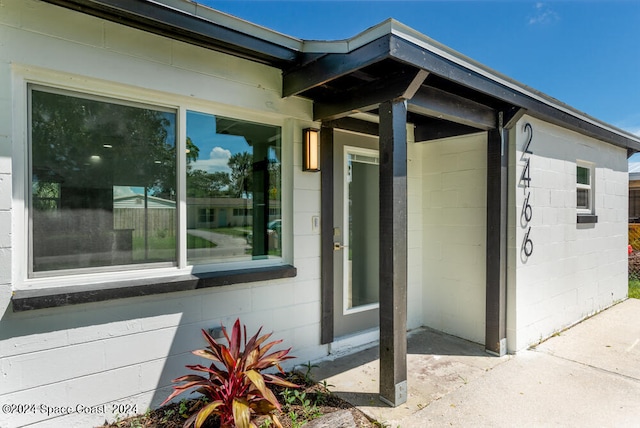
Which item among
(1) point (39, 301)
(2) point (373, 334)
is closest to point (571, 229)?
(2) point (373, 334)

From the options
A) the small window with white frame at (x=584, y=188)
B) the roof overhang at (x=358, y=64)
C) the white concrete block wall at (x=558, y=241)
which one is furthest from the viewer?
the small window with white frame at (x=584, y=188)

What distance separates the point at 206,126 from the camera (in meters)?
2.79

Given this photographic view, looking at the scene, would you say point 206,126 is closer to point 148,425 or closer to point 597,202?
point 148,425

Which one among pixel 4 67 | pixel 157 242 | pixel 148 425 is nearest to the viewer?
pixel 4 67

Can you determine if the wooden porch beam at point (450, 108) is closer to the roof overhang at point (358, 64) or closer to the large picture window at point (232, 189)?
the roof overhang at point (358, 64)

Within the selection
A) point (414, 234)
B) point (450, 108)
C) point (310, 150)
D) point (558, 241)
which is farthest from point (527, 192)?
point (310, 150)

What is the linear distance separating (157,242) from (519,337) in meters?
3.69

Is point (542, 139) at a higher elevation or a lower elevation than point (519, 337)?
higher

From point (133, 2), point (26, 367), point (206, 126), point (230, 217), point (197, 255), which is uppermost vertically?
point (133, 2)

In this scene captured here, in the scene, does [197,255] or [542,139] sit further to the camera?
[542,139]

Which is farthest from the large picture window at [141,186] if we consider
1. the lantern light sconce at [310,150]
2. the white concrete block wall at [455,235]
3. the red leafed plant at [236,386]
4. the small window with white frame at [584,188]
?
the small window with white frame at [584,188]

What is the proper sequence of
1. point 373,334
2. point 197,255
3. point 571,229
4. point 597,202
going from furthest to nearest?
point 597,202 → point 571,229 → point 373,334 → point 197,255

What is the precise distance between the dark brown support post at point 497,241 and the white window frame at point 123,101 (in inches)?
84.1

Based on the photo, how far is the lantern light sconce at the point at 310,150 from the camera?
3154mm
